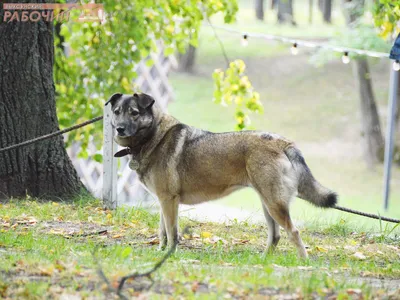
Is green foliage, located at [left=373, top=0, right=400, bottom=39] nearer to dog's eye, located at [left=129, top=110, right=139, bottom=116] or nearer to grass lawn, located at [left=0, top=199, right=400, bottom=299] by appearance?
grass lawn, located at [left=0, top=199, right=400, bottom=299]

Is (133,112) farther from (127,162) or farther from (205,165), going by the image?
(127,162)

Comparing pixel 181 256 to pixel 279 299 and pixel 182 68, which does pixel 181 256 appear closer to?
pixel 279 299

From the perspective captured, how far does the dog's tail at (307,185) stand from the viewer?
624 cm

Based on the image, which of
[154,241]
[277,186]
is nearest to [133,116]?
[154,241]

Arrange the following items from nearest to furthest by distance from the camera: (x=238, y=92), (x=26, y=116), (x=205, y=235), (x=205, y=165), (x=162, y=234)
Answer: (x=205, y=165)
(x=162, y=234)
(x=205, y=235)
(x=26, y=116)
(x=238, y=92)

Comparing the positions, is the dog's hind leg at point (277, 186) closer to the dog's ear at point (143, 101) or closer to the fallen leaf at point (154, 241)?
the dog's ear at point (143, 101)

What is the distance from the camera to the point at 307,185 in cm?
629

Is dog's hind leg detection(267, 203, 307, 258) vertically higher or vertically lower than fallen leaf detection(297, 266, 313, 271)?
higher

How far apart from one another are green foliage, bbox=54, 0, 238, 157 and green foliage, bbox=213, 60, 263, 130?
66 centimetres

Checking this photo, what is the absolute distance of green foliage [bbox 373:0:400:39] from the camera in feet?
28.8

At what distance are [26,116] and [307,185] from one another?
3639mm

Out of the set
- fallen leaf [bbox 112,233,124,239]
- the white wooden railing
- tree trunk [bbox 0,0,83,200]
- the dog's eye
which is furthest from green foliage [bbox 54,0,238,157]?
the dog's eye

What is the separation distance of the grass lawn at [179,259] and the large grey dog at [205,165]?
41 cm

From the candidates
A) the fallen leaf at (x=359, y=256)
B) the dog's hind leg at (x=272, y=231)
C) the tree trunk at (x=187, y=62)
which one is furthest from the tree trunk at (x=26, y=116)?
the tree trunk at (x=187, y=62)
